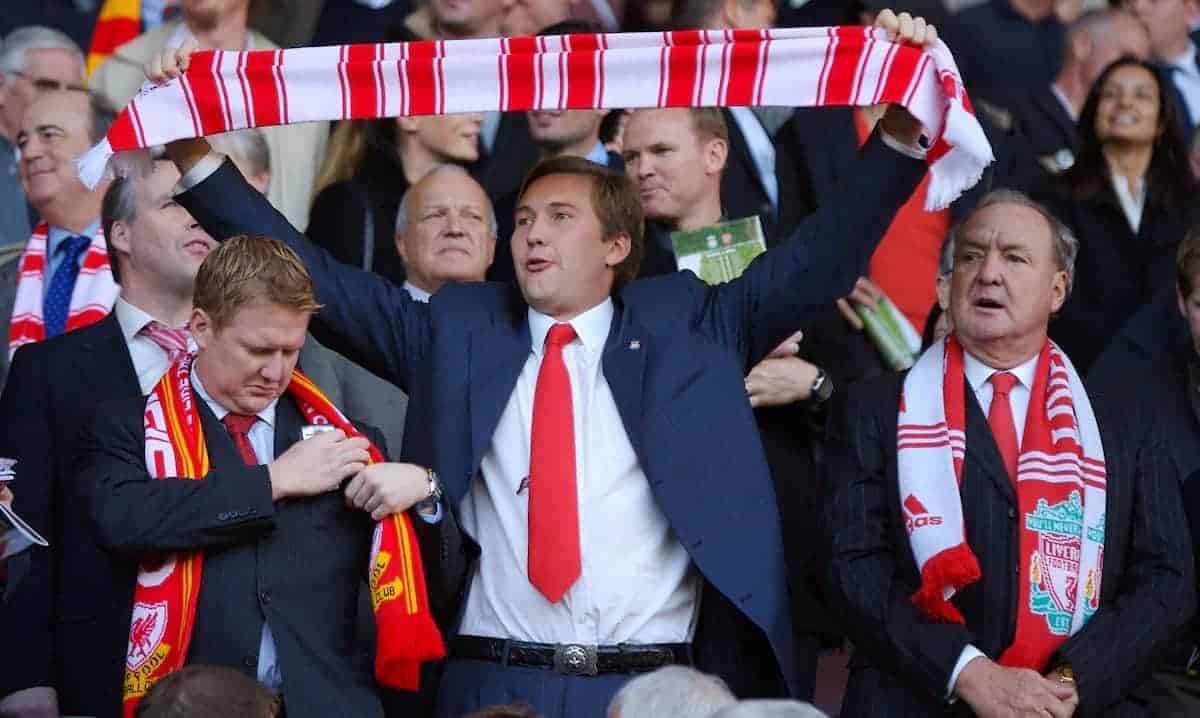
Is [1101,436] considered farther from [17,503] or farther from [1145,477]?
[17,503]

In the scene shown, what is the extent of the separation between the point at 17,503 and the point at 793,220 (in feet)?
10.5

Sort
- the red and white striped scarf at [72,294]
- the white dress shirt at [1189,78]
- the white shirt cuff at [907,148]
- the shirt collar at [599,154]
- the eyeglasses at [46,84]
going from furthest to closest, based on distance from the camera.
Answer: the white dress shirt at [1189,78]
the eyeglasses at [46,84]
the shirt collar at [599,154]
the red and white striped scarf at [72,294]
the white shirt cuff at [907,148]

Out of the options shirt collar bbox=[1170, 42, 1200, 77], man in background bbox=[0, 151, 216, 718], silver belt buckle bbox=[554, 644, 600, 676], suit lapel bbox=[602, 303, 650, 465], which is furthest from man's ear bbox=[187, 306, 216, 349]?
shirt collar bbox=[1170, 42, 1200, 77]

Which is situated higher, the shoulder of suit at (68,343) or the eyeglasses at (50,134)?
the eyeglasses at (50,134)

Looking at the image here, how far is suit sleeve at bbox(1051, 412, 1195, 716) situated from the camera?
18.0 ft

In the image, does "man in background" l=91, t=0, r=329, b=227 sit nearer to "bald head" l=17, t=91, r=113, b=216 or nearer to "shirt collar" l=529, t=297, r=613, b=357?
"bald head" l=17, t=91, r=113, b=216

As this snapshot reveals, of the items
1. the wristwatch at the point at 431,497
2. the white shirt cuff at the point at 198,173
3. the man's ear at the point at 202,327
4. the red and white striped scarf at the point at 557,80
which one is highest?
the red and white striped scarf at the point at 557,80

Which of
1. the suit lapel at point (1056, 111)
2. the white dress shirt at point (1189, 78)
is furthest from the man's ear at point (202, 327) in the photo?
the white dress shirt at point (1189, 78)

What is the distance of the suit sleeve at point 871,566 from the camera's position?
217 inches

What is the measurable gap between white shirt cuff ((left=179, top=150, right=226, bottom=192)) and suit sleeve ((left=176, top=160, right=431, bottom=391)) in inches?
0.4

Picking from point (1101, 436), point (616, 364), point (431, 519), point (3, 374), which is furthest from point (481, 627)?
point (3, 374)

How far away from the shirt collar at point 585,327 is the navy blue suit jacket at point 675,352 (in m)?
0.03

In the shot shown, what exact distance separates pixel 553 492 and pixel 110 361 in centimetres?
135

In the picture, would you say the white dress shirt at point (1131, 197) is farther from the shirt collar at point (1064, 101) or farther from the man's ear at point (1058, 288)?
the man's ear at point (1058, 288)
